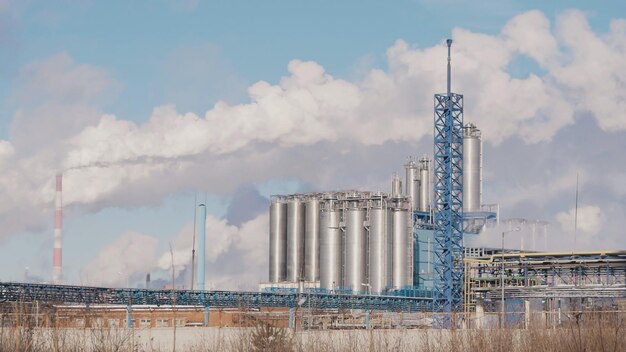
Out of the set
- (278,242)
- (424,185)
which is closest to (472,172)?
(424,185)

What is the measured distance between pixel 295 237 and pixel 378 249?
12.6 m

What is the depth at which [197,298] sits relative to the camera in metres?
74.5

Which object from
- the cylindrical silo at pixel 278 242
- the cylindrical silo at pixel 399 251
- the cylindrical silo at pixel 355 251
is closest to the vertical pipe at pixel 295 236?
the cylindrical silo at pixel 278 242

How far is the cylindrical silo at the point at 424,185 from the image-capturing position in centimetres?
10606

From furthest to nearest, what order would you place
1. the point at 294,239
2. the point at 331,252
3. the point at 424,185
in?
the point at 424,185
the point at 294,239
the point at 331,252

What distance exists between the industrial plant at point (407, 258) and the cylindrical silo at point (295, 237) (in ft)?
0.35

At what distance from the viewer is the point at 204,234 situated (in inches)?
3693

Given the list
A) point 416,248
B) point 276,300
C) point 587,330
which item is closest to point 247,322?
point 587,330

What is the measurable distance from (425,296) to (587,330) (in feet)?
219

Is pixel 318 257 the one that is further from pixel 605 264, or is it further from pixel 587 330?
pixel 587 330

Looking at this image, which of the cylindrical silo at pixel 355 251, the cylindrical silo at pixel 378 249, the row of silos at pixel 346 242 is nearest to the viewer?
the cylindrical silo at pixel 378 249

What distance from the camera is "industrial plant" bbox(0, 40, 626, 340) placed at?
3014 inches

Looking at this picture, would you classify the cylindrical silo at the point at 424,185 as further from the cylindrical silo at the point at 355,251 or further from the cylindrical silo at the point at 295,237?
the cylindrical silo at the point at 295,237

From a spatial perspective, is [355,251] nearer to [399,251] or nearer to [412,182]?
[399,251]
